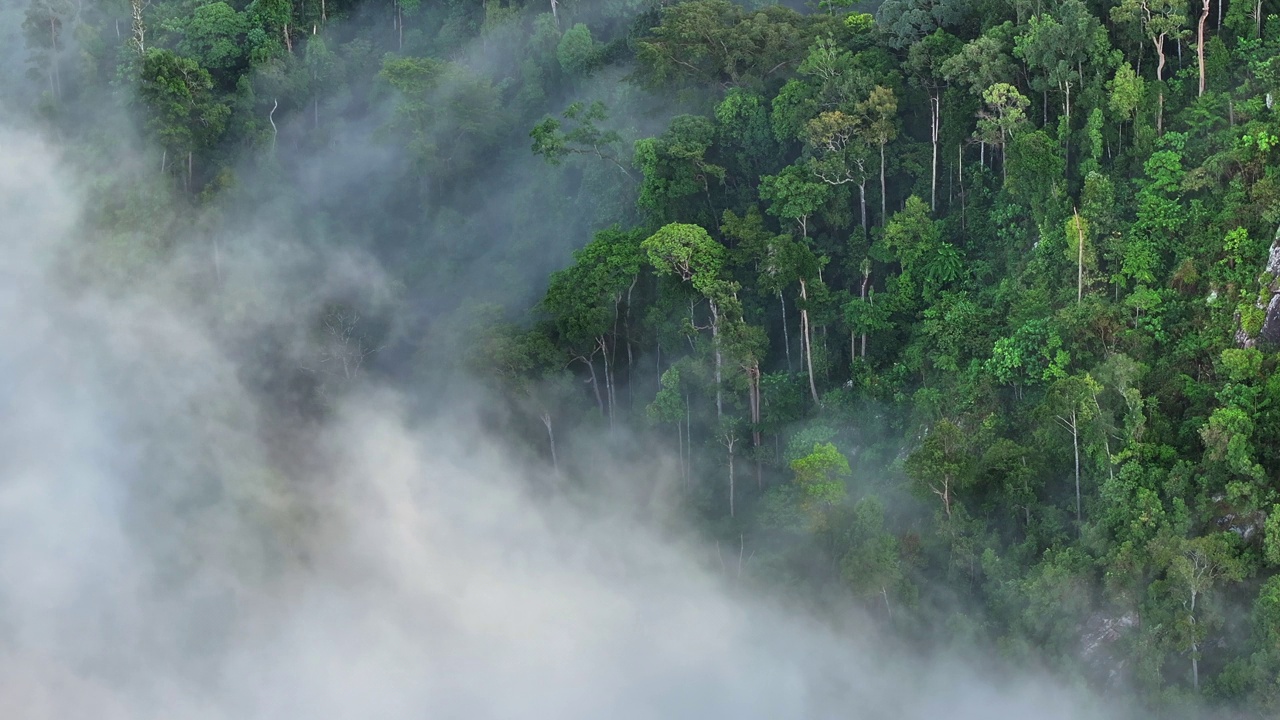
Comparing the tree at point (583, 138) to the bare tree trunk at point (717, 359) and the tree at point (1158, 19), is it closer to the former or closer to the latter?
the bare tree trunk at point (717, 359)

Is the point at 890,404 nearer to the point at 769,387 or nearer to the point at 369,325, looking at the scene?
the point at 769,387

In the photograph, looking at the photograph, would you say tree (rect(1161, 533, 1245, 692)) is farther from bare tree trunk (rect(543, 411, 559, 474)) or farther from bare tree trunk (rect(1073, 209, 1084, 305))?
bare tree trunk (rect(543, 411, 559, 474))

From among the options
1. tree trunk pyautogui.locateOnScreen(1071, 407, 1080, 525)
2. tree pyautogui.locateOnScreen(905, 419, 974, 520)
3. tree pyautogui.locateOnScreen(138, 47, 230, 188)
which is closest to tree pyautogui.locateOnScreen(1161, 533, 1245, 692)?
tree trunk pyautogui.locateOnScreen(1071, 407, 1080, 525)

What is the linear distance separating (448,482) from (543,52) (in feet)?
36.6

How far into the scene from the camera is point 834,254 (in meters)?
32.0

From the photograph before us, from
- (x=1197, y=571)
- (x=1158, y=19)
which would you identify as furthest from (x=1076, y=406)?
(x=1158, y=19)

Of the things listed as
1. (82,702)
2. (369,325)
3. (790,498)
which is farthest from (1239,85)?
(82,702)

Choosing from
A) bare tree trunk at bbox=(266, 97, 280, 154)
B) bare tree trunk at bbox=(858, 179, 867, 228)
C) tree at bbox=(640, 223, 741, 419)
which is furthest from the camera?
bare tree trunk at bbox=(266, 97, 280, 154)

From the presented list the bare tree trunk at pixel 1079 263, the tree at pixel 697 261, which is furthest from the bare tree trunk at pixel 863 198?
the bare tree trunk at pixel 1079 263

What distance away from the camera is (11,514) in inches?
1342

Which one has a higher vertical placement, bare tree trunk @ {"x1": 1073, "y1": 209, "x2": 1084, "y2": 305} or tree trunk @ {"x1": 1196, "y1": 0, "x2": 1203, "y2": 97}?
tree trunk @ {"x1": 1196, "y1": 0, "x2": 1203, "y2": 97}

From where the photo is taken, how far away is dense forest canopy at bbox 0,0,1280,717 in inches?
987

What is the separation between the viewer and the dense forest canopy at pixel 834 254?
2508 centimetres

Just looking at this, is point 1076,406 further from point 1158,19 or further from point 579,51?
point 579,51
